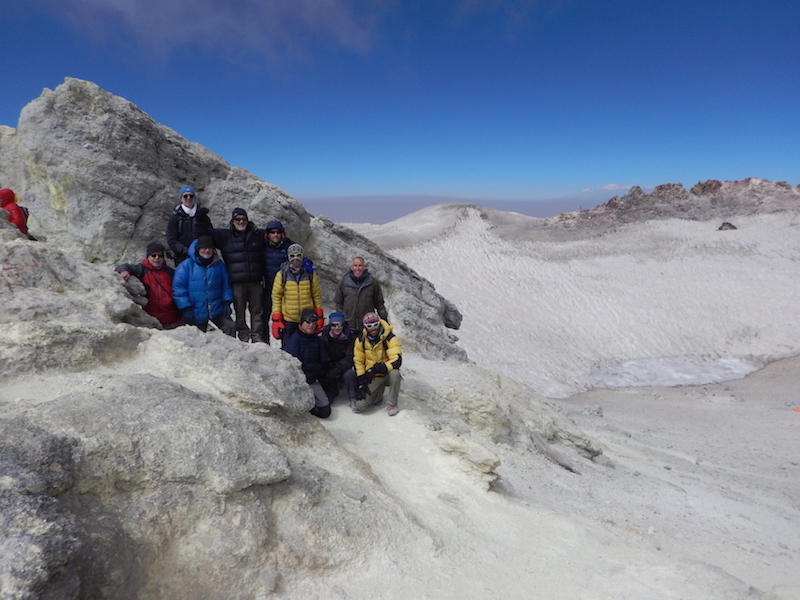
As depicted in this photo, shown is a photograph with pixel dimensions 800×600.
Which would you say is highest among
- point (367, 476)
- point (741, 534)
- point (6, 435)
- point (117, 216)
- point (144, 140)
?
point (144, 140)

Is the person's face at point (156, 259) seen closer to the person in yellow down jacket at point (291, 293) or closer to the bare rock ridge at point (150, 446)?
the bare rock ridge at point (150, 446)

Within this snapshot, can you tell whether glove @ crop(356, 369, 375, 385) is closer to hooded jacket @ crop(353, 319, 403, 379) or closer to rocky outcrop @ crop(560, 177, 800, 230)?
hooded jacket @ crop(353, 319, 403, 379)

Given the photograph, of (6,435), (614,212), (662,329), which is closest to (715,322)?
(662,329)

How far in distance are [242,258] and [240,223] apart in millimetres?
584

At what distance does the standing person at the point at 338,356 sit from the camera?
6934mm

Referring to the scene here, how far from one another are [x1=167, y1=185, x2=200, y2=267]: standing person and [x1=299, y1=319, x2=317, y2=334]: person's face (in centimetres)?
226

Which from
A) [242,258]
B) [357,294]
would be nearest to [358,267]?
[357,294]

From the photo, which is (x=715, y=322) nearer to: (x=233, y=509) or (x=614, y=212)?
(x=614, y=212)

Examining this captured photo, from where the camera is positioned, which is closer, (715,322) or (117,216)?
(117,216)

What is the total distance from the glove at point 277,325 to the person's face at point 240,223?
4.88 ft

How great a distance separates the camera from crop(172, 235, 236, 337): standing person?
666 centimetres

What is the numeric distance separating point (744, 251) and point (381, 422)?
105 feet

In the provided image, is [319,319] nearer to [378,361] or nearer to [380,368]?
[378,361]

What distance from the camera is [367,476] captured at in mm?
4898
